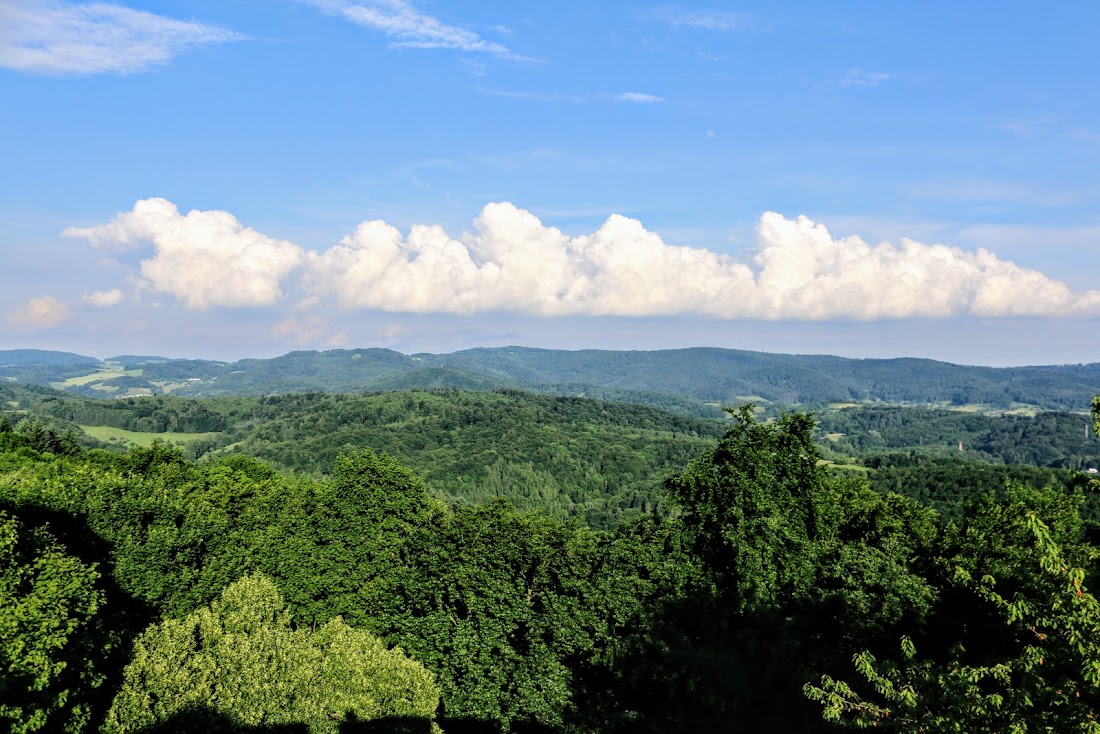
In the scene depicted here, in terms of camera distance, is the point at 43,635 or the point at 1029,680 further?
the point at 43,635

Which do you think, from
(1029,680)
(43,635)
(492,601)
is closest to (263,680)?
(43,635)

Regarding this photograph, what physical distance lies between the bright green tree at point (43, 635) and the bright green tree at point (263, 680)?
6.38 ft

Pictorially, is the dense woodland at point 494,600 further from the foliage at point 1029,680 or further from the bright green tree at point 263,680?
the foliage at point 1029,680

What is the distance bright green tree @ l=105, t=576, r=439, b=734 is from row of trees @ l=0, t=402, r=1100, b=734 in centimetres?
8

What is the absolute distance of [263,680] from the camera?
2297 centimetres

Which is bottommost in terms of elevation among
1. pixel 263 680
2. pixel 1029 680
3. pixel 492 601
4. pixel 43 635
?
pixel 263 680

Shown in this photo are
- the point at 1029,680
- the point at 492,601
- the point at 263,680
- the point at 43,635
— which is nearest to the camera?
the point at 1029,680

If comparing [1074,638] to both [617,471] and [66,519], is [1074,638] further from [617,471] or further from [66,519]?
[617,471]

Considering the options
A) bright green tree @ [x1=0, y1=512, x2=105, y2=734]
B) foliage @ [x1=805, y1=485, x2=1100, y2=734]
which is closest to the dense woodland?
bright green tree @ [x1=0, y1=512, x2=105, y2=734]

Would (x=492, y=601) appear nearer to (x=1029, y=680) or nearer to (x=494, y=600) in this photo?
(x=494, y=600)

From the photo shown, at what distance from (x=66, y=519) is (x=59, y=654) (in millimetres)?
11738

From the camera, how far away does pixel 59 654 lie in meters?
22.3

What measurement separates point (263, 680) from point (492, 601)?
10370 millimetres

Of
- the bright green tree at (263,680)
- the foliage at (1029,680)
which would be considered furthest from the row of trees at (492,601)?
the foliage at (1029,680)
